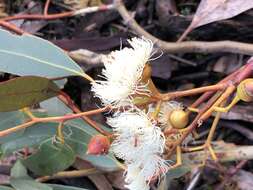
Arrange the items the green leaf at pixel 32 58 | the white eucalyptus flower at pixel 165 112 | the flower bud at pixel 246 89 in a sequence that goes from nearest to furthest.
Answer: the flower bud at pixel 246 89, the white eucalyptus flower at pixel 165 112, the green leaf at pixel 32 58

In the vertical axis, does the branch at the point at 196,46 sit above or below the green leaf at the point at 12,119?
above

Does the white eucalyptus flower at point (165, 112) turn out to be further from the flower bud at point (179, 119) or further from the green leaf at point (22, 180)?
the green leaf at point (22, 180)

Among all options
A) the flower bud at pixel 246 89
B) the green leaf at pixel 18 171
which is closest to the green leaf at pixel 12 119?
the green leaf at pixel 18 171

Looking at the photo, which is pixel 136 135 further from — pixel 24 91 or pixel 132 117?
pixel 24 91

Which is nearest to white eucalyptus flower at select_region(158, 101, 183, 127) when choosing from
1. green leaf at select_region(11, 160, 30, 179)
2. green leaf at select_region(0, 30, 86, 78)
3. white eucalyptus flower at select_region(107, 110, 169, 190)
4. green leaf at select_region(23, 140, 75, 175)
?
white eucalyptus flower at select_region(107, 110, 169, 190)

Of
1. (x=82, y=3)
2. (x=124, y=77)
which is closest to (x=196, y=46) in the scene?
(x=82, y=3)

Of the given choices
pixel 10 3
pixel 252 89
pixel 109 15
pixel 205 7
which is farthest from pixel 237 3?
pixel 10 3
